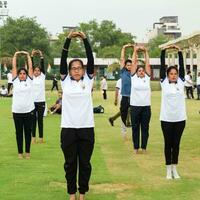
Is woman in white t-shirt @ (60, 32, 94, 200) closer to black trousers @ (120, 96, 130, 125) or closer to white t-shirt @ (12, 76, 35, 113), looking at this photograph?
white t-shirt @ (12, 76, 35, 113)

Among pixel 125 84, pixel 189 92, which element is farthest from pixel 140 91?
pixel 189 92

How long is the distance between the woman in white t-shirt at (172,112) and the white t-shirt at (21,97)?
2944mm

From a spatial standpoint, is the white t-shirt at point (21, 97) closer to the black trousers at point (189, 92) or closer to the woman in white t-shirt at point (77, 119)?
the woman in white t-shirt at point (77, 119)

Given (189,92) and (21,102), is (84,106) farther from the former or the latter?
(189,92)

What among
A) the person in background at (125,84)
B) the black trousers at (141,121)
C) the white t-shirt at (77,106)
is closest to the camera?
the white t-shirt at (77,106)

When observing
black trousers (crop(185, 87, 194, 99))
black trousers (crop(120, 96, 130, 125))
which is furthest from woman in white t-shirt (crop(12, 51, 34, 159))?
black trousers (crop(185, 87, 194, 99))

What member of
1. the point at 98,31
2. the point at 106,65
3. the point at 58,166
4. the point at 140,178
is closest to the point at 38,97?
the point at 58,166

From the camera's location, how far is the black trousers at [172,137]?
8.84 meters

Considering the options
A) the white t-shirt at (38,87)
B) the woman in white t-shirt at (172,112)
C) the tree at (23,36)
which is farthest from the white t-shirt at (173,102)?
the tree at (23,36)

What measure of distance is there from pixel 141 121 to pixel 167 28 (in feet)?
509

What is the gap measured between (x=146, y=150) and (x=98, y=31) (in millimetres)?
91862

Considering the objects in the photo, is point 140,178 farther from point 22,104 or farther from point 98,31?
point 98,31

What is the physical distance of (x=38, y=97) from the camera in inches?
509

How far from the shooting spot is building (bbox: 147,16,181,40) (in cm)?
15710
